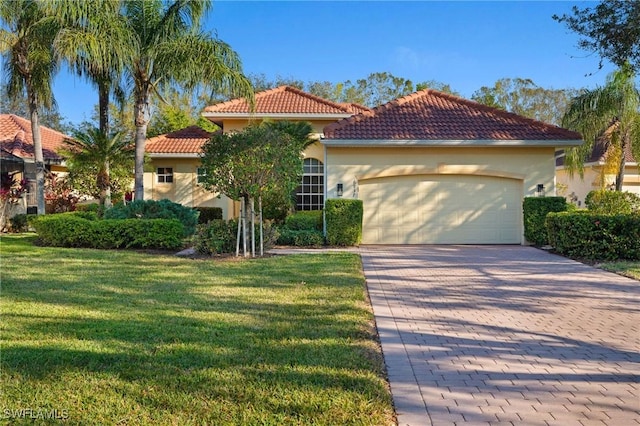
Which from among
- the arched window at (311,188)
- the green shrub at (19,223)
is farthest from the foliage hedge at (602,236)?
the green shrub at (19,223)

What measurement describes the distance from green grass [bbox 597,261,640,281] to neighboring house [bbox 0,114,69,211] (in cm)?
1942

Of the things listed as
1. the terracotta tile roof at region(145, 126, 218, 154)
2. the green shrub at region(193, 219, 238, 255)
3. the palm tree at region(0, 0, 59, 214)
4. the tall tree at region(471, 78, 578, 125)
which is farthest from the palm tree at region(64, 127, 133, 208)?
the tall tree at region(471, 78, 578, 125)

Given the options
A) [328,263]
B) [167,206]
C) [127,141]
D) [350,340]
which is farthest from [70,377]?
[127,141]

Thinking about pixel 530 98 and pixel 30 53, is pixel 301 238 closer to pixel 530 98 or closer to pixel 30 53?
pixel 30 53

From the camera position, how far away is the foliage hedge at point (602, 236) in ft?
39.3

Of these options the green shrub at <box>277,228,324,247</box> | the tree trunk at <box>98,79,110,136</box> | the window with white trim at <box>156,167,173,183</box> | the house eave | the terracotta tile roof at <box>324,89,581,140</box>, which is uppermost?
the tree trunk at <box>98,79,110,136</box>

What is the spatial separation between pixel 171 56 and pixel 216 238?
22.3 ft

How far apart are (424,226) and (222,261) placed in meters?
7.76

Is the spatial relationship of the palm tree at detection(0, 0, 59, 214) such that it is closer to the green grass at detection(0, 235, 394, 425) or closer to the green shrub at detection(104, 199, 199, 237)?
the green shrub at detection(104, 199, 199, 237)

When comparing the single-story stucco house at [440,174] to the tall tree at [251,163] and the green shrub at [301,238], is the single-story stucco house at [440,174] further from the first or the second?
the tall tree at [251,163]

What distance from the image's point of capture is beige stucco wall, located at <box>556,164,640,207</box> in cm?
2441

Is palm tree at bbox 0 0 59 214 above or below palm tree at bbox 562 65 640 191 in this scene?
above

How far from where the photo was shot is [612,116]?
19.2 metres

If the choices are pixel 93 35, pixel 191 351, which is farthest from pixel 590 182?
pixel 191 351
